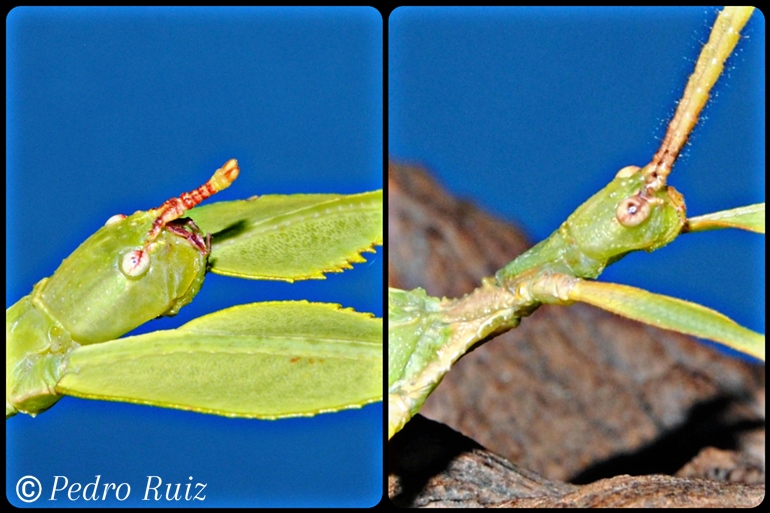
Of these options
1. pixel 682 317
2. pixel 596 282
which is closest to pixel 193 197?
pixel 596 282

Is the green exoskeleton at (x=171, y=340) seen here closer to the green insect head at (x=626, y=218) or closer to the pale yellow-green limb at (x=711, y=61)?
the green insect head at (x=626, y=218)

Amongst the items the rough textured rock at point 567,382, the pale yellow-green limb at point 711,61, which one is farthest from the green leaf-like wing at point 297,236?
the rough textured rock at point 567,382

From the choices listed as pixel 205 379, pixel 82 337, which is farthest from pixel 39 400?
pixel 205 379

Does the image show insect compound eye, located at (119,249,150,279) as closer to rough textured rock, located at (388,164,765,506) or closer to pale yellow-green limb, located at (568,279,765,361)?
pale yellow-green limb, located at (568,279,765,361)

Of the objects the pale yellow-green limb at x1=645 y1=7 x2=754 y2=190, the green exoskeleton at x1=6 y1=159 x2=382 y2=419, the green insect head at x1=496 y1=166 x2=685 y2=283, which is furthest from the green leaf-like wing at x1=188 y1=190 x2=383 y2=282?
the pale yellow-green limb at x1=645 y1=7 x2=754 y2=190

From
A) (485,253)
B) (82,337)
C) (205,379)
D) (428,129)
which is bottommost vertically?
(205,379)

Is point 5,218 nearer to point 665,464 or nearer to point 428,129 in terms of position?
point 428,129

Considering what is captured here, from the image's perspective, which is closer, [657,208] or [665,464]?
[657,208]
